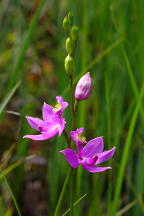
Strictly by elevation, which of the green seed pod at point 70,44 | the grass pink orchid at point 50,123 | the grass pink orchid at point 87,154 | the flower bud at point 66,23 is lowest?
the grass pink orchid at point 87,154

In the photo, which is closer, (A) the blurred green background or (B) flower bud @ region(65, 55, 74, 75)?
(B) flower bud @ region(65, 55, 74, 75)

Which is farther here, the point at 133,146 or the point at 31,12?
the point at 31,12

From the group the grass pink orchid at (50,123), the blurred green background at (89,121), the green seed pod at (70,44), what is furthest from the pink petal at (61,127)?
the blurred green background at (89,121)

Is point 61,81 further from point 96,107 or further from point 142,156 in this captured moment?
point 142,156

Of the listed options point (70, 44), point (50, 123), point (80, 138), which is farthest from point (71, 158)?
point (70, 44)

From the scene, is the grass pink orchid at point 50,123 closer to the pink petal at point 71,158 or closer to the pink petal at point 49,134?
the pink petal at point 49,134

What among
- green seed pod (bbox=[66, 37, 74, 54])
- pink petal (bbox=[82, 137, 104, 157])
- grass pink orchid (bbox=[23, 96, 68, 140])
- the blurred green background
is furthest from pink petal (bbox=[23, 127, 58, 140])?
the blurred green background

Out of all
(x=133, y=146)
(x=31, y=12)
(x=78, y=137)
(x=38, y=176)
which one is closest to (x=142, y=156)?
(x=133, y=146)

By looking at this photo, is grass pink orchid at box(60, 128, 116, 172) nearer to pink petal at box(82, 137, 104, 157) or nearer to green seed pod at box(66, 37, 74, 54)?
pink petal at box(82, 137, 104, 157)
